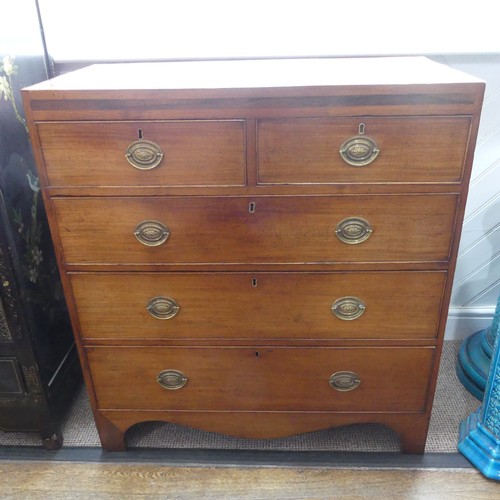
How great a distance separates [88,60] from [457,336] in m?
1.70

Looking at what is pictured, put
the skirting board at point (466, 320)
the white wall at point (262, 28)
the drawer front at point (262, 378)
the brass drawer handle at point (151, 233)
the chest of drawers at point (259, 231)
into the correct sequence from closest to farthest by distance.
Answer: the chest of drawers at point (259, 231), the brass drawer handle at point (151, 233), the drawer front at point (262, 378), the white wall at point (262, 28), the skirting board at point (466, 320)

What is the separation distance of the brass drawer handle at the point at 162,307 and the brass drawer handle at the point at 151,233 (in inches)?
6.2

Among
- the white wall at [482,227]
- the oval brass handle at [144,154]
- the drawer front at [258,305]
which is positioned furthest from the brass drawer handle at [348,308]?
the white wall at [482,227]

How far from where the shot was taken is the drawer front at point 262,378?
132 cm

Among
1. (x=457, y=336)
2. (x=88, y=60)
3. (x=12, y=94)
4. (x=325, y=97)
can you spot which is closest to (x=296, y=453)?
(x=457, y=336)

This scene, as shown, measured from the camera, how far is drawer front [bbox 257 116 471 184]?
1.05 m

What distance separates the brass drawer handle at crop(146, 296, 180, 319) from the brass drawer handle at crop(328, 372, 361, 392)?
0.46 meters

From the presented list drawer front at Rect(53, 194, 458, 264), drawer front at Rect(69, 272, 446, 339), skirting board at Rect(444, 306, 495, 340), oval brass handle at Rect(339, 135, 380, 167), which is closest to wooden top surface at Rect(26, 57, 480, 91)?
oval brass handle at Rect(339, 135, 380, 167)

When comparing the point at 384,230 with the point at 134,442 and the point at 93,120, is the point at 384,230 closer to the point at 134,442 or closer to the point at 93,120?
the point at 93,120

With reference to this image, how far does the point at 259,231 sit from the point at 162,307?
1.07ft

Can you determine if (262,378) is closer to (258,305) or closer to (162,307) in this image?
(258,305)

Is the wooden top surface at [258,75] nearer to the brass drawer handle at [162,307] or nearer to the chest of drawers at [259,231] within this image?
the chest of drawers at [259,231]

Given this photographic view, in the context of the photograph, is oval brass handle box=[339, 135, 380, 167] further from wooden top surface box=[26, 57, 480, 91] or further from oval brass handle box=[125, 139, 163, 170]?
oval brass handle box=[125, 139, 163, 170]

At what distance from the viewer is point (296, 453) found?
150cm
